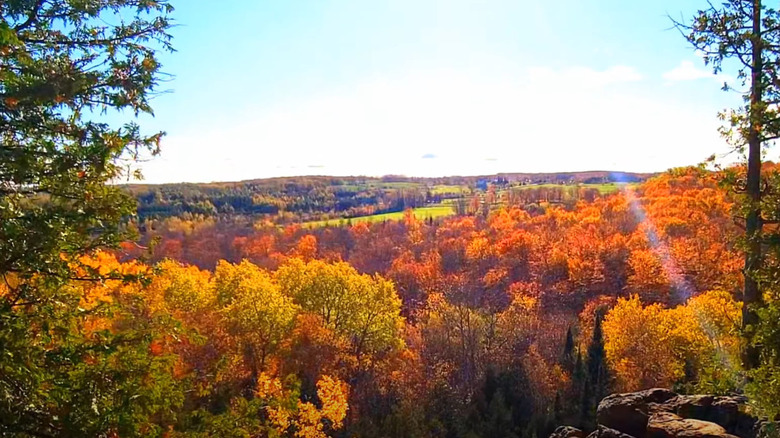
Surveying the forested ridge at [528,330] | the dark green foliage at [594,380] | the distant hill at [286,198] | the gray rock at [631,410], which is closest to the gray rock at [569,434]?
the gray rock at [631,410]

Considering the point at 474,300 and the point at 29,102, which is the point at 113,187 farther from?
the point at 474,300

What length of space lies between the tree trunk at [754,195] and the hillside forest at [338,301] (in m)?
0.05

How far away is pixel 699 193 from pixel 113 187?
280 ft

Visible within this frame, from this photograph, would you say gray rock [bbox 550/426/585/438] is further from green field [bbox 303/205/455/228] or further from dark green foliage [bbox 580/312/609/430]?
green field [bbox 303/205/455/228]

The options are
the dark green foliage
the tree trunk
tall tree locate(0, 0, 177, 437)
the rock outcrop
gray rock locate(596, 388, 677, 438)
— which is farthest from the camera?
the dark green foliage

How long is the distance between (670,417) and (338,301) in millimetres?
26926

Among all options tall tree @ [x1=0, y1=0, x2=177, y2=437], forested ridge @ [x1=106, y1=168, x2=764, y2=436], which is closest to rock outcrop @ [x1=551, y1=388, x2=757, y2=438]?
forested ridge @ [x1=106, y1=168, x2=764, y2=436]

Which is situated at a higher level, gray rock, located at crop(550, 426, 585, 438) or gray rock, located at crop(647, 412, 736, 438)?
gray rock, located at crop(647, 412, 736, 438)

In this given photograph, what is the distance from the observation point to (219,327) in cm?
2997

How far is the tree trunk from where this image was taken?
9508mm

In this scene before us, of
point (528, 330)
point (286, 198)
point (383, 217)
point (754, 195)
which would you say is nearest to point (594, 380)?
point (528, 330)

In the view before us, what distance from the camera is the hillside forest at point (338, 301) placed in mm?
6707

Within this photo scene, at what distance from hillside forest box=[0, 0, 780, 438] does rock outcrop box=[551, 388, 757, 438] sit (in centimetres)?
76

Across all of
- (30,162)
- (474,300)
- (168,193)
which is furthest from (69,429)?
(168,193)
